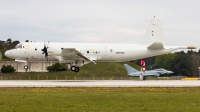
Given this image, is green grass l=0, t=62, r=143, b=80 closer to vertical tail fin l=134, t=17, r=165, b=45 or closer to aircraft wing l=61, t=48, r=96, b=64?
aircraft wing l=61, t=48, r=96, b=64

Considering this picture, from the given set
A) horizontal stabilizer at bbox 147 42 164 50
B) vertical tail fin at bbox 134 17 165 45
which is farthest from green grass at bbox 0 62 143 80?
horizontal stabilizer at bbox 147 42 164 50

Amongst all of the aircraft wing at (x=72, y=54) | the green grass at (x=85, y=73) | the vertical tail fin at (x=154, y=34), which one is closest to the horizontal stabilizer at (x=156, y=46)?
the vertical tail fin at (x=154, y=34)

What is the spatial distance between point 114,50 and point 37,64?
28.0 meters

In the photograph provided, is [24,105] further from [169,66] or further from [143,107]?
[169,66]

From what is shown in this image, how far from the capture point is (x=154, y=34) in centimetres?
5362

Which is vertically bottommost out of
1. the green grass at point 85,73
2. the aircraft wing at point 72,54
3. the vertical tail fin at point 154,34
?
the green grass at point 85,73

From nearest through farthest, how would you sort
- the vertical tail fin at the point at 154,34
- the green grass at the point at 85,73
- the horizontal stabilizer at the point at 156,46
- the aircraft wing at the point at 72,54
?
1. the aircraft wing at the point at 72,54
2. the horizontal stabilizer at the point at 156,46
3. the vertical tail fin at the point at 154,34
4. the green grass at the point at 85,73

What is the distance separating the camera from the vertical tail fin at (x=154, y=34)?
53.2 m

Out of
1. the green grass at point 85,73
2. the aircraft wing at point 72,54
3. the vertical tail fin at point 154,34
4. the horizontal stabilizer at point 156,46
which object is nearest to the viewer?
the aircraft wing at point 72,54

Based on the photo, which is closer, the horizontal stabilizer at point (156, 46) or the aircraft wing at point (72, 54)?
the aircraft wing at point (72, 54)

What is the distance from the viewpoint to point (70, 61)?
4984 centimetres

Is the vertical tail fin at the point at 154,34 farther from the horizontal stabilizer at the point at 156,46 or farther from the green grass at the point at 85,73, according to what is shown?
the green grass at the point at 85,73

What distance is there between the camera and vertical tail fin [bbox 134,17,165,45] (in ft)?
175

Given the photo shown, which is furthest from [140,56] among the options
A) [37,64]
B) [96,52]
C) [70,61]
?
[37,64]
